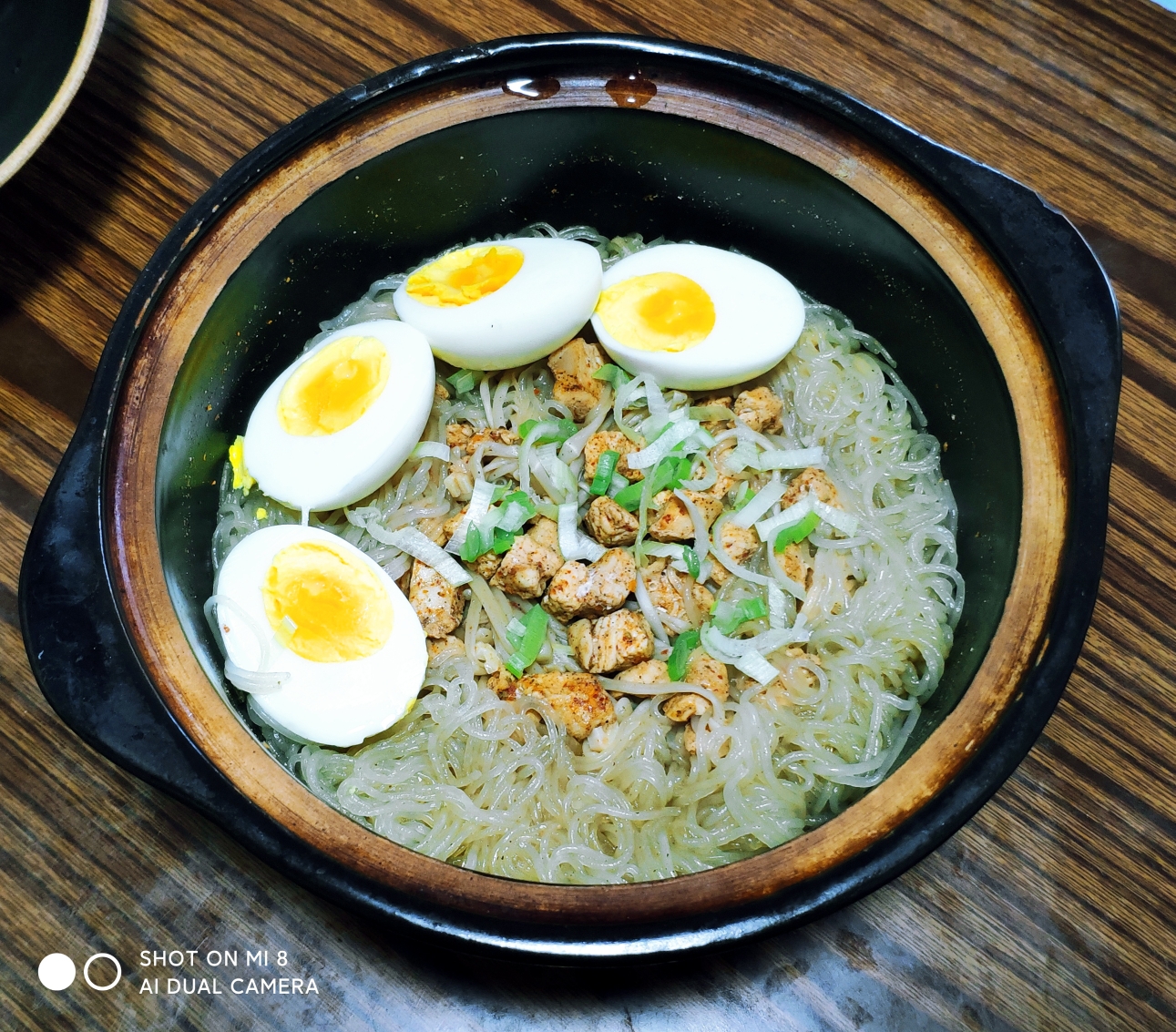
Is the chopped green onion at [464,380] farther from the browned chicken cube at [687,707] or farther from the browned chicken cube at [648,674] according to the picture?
the browned chicken cube at [687,707]

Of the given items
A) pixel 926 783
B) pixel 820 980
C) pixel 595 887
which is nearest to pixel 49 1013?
pixel 595 887

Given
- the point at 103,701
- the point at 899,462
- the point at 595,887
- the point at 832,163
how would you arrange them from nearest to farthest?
the point at 595,887
the point at 103,701
the point at 832,163
the point at 899,462

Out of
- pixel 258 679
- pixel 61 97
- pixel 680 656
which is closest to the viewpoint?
pixel 258 679

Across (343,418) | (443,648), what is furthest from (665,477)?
(343,418)

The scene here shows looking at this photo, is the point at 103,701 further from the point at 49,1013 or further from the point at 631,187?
the point at 631,187

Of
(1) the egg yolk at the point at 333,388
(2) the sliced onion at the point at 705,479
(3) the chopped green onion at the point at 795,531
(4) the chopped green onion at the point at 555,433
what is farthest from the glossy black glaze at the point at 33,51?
(3) the chopped green onion at the point at 795,531

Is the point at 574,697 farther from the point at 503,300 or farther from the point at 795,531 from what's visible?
the point at 503,300
